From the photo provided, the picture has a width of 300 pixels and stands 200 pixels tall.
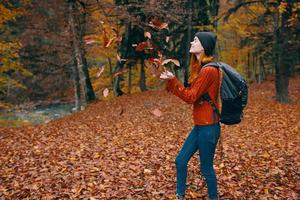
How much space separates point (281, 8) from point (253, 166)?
8.19 metres

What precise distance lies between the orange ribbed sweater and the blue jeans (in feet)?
0.39

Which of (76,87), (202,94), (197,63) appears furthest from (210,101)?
(76,87)

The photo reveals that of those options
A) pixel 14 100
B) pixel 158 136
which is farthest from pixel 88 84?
pixel 158 136

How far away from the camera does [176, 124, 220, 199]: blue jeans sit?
501cm

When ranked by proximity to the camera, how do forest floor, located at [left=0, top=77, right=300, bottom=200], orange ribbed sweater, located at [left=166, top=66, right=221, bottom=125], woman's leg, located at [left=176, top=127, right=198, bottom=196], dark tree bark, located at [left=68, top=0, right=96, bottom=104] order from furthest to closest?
dark tree bark, located at [left=68, top=0, right=96, bottom=104]
forest floor, located at [left=0, top=77, right=300, bottom=200]
woman's leg, located at [left=176, top=127, right=198, bottom=196]
orange ribbed sweater, located at [left=166, top=66, right=221, bottom=125]

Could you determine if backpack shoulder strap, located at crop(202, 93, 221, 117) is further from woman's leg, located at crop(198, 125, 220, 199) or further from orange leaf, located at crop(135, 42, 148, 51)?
orange leaf, located at crop(135, 42, 148, 51)

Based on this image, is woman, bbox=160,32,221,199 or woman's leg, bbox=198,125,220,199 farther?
woman's leg, bbox=198,125,220,199

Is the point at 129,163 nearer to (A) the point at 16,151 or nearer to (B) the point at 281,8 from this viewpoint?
(A) the point at 16,151

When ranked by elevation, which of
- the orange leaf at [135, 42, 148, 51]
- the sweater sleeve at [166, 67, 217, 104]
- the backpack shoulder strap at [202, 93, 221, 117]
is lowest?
the backpack shoulder strap at [202, 93, 221, 117]

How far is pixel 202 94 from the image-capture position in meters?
4.87

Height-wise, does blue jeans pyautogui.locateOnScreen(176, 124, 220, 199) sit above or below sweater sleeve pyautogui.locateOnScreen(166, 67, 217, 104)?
below

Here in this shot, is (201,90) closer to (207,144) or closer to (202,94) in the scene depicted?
(202,94)

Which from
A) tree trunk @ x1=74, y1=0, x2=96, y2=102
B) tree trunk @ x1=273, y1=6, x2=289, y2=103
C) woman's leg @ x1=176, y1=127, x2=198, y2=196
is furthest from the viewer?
tree trunk @ x1=74, y1=0, x2=96, y2=102

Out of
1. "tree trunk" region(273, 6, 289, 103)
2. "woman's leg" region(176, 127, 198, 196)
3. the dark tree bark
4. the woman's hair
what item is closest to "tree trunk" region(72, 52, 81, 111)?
the dark tree bark
